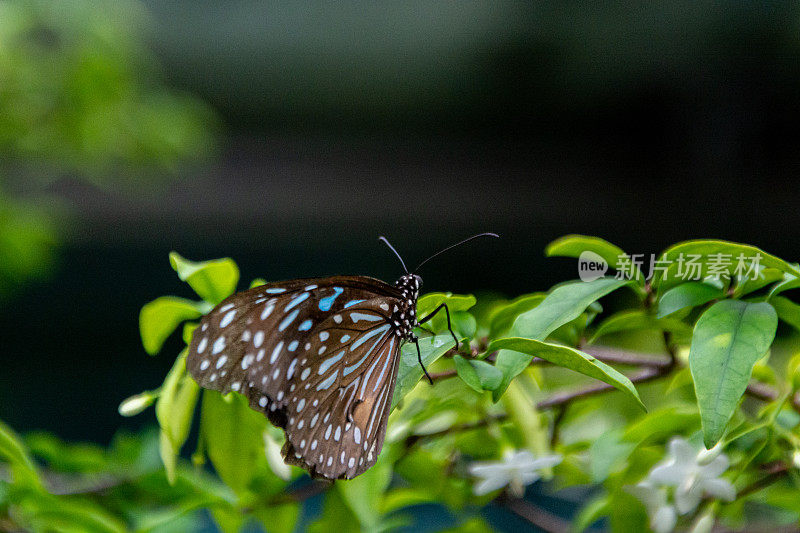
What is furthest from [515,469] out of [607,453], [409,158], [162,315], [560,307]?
[409,158]

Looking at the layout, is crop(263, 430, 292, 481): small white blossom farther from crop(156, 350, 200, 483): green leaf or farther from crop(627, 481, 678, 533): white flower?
crop(627, 481, 678, 533): white flower

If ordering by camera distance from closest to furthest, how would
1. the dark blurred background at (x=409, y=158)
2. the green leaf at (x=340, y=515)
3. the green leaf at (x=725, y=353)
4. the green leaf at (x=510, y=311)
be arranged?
the green leaf at (x=725, y=353), the green leaf at (x=510, y=311), the green leaf at (x=340, y=515), the dark blurred background at (x=409, y=158)

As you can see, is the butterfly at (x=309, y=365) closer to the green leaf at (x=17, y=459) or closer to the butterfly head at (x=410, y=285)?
the butterfly head at (x=410, y=285)

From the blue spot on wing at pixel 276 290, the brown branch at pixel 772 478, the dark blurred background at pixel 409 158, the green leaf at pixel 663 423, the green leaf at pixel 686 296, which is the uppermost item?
the blue spot on wing at pixel 276 290

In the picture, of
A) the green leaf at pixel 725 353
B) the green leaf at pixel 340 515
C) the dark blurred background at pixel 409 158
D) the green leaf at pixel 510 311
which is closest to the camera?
the green leaf at pixel 725 353

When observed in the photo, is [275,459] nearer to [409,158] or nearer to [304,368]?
[304,368]

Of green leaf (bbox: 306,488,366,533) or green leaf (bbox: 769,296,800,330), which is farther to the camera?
green leaf (bbox: 306,488,366,533)

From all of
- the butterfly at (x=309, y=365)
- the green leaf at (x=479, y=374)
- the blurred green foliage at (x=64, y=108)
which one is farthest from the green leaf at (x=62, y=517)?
the blurred green foliage at (x=64, y=108)

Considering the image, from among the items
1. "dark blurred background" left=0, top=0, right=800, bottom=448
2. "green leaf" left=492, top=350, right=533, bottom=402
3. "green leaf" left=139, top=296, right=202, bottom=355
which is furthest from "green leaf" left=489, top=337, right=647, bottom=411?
"dark blurred background" left=0, top=0, right=800, bottom=448
